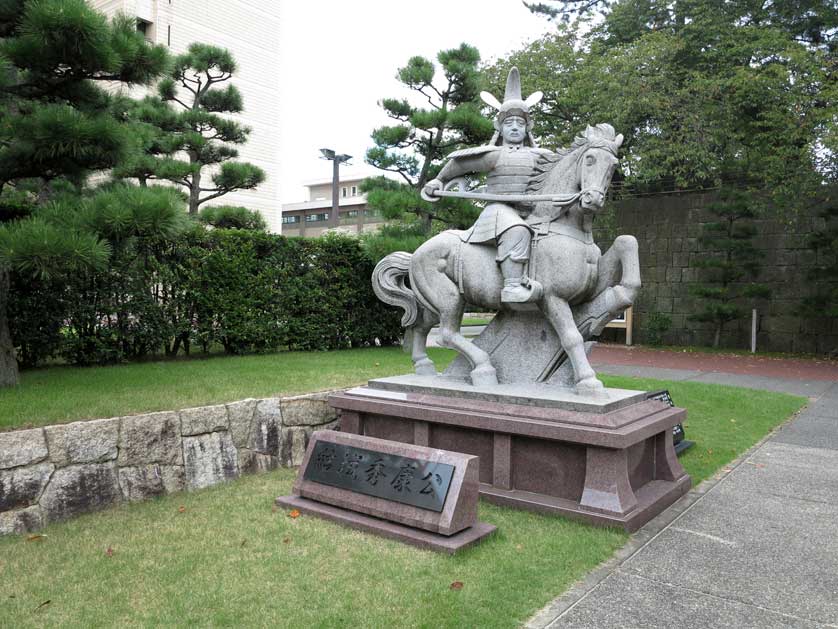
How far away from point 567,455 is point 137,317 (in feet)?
16.8

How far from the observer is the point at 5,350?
485 centimetres

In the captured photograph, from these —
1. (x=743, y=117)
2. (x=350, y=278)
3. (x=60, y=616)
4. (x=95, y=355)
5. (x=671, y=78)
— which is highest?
(x=671, y=78)

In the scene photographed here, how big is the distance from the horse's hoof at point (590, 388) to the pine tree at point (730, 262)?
9.62m

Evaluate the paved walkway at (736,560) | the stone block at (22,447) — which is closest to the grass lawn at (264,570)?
the paved walkway at (736,560)

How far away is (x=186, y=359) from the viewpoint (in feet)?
23.8

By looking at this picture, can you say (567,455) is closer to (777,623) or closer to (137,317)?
(777,623)

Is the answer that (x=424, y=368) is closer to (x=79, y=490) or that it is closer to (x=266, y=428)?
(x=266, y=428)

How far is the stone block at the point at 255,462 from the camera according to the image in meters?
4.42

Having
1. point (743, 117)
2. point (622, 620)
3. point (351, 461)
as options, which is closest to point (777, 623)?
point (622, 620)

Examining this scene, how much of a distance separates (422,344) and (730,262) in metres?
9.83

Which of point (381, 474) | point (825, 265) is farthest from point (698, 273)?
point (381, 474)

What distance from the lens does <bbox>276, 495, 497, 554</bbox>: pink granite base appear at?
10.0 feet

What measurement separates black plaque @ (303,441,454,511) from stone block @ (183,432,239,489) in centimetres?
84

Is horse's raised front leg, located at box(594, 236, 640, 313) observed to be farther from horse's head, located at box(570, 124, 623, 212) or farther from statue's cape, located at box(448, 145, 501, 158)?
statue's cape, located at box(448, 145, 501, 158)
